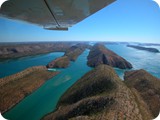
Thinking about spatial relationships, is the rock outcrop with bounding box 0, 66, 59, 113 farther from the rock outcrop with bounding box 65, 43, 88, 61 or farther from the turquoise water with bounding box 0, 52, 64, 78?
the rock outcrop with bounding box 65, 43, 88, 61

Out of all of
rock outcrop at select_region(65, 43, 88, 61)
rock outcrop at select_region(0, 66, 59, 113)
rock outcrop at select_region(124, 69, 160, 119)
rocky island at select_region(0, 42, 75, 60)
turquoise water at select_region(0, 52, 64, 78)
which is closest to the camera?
rock outcrop at select_region(124, 69, 160, 119)

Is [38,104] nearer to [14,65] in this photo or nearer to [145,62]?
[14,65]

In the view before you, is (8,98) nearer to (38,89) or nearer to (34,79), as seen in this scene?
→ (38,89)

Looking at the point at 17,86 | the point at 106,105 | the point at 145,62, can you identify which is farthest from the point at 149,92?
the point at 145,62

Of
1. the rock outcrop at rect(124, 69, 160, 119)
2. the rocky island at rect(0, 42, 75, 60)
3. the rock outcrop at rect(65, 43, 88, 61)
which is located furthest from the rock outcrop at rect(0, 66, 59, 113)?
the rocky island at rect(0, 42, 75, 60)

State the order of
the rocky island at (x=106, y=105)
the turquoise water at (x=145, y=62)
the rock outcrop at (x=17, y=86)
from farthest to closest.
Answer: the turquoise water at (x=145, y=62), the rock outcrop at (x=17, y=86), the rocky island at (x=106, y=105)

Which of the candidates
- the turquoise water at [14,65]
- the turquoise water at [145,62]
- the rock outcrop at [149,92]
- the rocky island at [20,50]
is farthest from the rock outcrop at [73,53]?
the rock outcrop at [149,92]

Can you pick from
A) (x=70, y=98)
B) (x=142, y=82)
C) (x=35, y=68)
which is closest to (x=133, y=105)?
(x=70, y=98)

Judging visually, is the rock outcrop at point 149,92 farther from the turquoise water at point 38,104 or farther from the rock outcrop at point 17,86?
the rock outcrop at point 17,86

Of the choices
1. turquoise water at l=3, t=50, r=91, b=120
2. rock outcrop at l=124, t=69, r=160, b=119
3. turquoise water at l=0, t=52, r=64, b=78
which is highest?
rock outcrop at l=124, t=69, r=160, b=119
